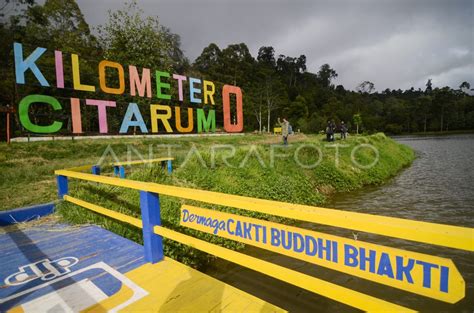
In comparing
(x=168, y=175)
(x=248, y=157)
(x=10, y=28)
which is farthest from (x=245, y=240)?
(x=10, y=28)

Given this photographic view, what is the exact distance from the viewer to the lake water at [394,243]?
483 cm

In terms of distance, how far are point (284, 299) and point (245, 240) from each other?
10.2 ft

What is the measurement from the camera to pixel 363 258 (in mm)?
1821

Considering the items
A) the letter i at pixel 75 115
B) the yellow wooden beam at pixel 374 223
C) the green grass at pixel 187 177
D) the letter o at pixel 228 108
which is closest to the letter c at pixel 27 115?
the letter i at pixel 75 115

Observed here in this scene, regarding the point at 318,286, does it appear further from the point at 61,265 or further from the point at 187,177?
the point at 187,177

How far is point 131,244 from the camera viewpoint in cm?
402

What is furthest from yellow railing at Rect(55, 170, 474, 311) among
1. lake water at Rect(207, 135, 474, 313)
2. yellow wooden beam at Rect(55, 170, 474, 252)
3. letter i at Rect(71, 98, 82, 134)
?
letter i at Rect(71, 98, 82, 134)

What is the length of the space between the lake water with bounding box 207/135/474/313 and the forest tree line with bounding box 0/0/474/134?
10.4 metres

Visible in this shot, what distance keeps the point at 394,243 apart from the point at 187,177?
6152 millimetres

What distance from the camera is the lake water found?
15.9 feet

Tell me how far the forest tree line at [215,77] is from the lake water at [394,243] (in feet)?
34.2

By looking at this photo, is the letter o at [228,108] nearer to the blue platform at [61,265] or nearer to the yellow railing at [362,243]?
the blue platform at [61,265]

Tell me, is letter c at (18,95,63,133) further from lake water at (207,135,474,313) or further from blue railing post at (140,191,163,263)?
blue railing post at (140,191,163,263)

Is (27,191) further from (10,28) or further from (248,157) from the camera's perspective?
(10,28)
